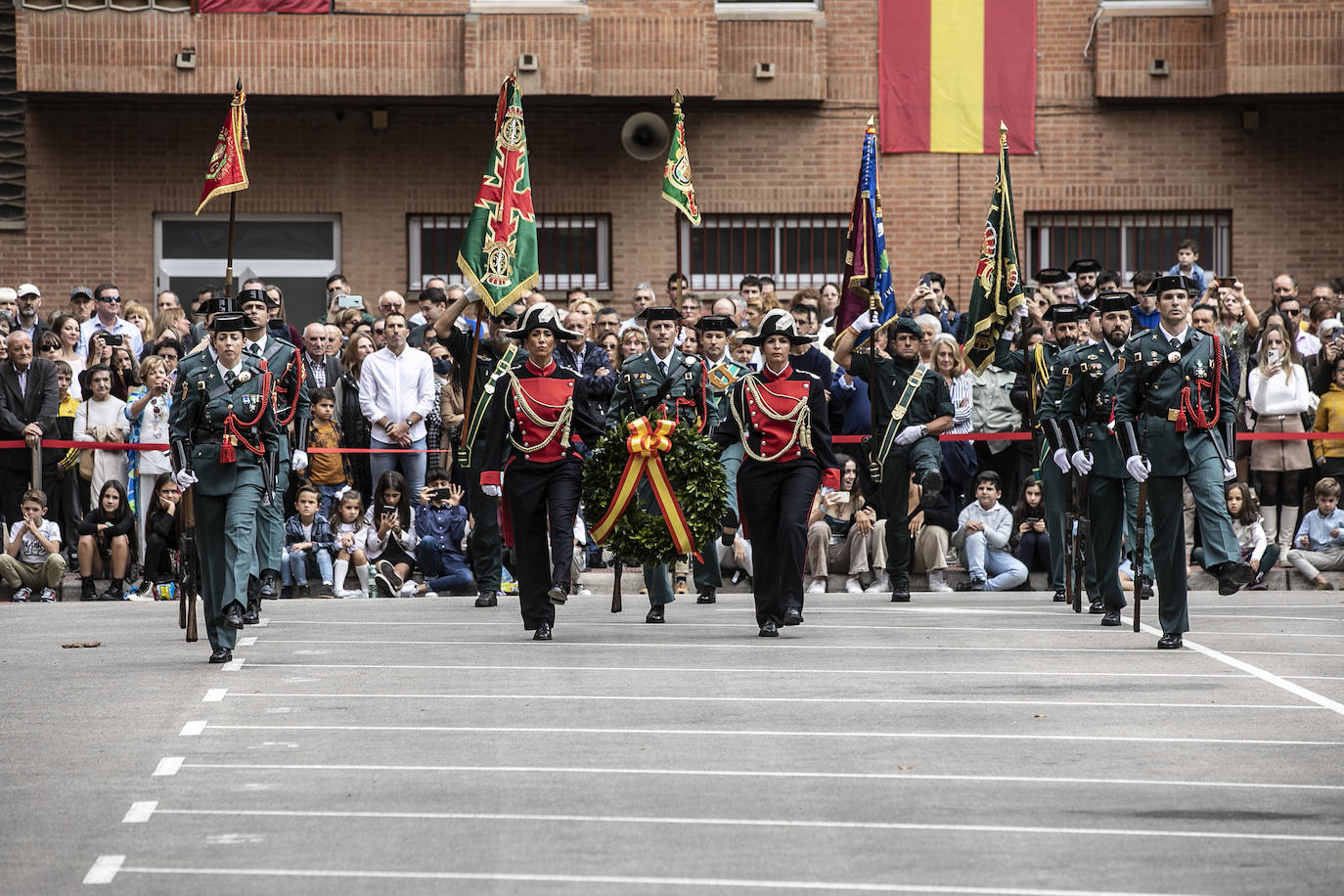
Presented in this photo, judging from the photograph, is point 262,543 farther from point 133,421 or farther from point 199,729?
point 199,729

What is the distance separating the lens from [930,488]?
1900cm

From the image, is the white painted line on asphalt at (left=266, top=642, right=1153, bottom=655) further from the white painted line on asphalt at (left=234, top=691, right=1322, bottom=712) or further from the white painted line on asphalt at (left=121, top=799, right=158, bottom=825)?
the white painted line on asphalt at (left=121, top=799, right=158, bottom=825)

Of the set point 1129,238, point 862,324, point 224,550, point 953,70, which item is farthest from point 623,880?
point 1129,238

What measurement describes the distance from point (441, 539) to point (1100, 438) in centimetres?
660

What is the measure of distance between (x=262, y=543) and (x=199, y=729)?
5815 mm

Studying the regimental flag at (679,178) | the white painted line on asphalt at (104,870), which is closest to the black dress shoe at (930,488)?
the regimental flag at (679,178)

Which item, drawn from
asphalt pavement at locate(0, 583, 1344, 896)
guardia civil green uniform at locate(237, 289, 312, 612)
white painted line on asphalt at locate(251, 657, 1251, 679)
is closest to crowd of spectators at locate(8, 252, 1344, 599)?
guardia civil green uniform at locate(237, 289, 312, 612)

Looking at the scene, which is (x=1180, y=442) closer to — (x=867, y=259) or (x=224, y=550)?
(x=224, y=550)

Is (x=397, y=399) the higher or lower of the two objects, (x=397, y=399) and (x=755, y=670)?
the higher

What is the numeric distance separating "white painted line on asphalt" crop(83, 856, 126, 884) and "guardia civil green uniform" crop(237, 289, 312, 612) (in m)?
6.29

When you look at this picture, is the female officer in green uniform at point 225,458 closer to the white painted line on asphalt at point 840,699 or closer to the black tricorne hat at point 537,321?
the white painted line on asphalt at point 840,699

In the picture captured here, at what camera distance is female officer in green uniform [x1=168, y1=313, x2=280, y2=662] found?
1344 cm

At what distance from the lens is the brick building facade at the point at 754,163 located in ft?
90.3

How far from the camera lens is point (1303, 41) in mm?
27500
